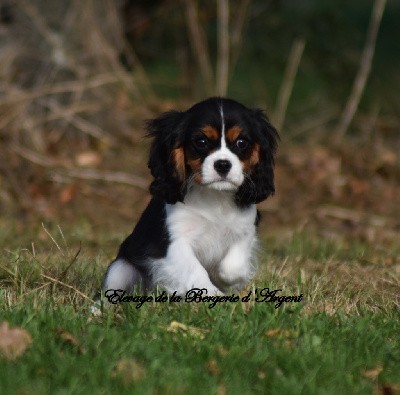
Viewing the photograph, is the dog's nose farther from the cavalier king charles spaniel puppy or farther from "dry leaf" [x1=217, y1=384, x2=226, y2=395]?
"dry leaf" [x1=217, y1=384, x2=226, y2=395]

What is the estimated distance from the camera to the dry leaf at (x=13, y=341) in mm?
4199

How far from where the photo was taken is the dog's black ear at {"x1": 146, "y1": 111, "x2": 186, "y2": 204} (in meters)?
5.48

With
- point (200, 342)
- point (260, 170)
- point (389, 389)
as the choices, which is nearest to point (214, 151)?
point (260, 170)

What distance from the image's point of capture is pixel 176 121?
18.3ft

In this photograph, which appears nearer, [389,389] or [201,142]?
[389,389]

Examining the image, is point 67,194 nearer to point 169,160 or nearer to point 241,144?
point 169,160

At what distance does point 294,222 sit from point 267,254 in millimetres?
2496

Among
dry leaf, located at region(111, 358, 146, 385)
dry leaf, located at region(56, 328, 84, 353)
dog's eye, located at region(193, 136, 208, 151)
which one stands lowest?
dry leaf, located at region(56, 328, 84, 353)

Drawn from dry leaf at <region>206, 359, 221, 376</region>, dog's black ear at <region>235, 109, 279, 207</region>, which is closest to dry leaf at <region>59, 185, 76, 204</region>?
dog's black ear at <region>235, 109, 279, 207</region>

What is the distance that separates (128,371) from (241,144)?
1795mm

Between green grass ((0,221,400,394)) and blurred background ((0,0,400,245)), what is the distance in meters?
3.45

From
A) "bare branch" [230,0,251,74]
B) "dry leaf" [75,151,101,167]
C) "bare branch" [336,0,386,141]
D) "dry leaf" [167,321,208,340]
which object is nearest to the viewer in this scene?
"dry leaf" [167,321,208,340]

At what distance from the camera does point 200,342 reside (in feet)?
14.6

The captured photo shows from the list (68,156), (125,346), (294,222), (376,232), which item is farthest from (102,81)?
(125,346)
